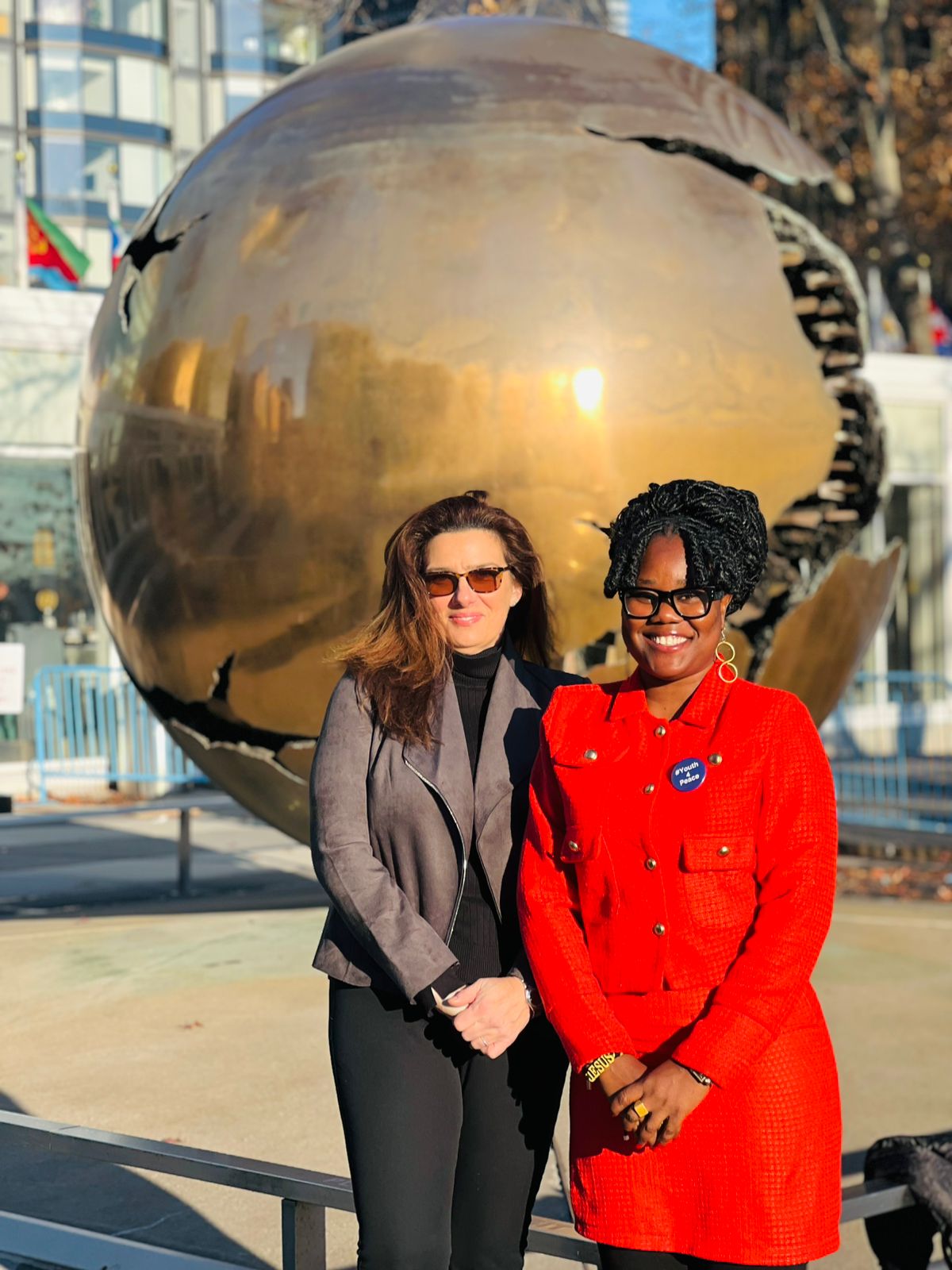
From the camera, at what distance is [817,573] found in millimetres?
4340

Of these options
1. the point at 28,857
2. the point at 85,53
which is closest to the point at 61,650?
the point at 28,857

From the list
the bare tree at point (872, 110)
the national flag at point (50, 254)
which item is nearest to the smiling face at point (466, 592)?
the national flag at point (50, 254)

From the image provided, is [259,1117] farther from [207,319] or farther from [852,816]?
[852,816]

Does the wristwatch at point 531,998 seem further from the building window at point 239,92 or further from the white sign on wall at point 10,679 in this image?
the building window at point 239,92

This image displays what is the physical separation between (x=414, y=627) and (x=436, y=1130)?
0.72 meters

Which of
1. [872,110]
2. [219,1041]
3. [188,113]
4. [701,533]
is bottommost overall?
[219,1041]

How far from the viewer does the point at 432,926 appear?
2291 millimetres

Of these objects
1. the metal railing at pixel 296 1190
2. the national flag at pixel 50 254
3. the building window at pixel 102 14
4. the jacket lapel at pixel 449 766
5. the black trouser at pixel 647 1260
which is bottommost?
the metal railing at pixel 296 1190

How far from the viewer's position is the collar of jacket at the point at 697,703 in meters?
2.09

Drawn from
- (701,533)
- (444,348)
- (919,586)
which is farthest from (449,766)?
(919,586)

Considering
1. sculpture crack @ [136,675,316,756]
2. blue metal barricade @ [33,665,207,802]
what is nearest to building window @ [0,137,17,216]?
blue metal barricade @ [33,665,207,802]

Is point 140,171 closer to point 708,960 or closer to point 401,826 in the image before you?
point 401,826

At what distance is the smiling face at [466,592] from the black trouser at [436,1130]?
550mm

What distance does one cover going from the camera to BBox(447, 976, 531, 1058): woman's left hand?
2209mm
